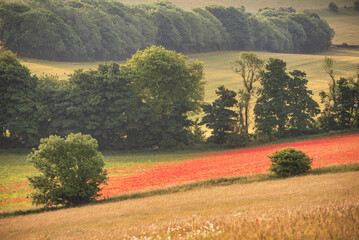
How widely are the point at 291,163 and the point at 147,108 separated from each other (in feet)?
109

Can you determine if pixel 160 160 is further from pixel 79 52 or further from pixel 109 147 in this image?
pixel 79 52

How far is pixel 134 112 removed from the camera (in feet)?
177

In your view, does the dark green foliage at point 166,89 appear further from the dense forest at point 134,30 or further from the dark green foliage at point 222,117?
the dense forest at point 134,30

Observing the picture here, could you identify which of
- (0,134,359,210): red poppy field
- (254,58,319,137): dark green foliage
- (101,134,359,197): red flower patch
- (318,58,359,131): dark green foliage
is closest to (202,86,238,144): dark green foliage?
(254,58,319,137): dark green foliage

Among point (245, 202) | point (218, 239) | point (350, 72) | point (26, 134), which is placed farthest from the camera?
point (350, 72)

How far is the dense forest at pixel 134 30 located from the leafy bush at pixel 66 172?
78510 mm

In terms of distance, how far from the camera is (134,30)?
383 feet

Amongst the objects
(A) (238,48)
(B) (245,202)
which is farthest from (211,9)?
(B) (245,202)

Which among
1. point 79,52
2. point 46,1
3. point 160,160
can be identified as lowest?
point 160,160

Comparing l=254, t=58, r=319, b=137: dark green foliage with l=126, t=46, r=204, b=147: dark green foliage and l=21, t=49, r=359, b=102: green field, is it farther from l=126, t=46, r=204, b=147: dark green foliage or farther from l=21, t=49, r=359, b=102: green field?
l=21, t=49, r=359, b=102: green field

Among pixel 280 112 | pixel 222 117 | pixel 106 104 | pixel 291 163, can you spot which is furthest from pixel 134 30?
pixel 291 163

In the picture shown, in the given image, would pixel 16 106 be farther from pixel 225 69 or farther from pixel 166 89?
pixel 225 69

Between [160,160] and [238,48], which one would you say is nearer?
[160,160]

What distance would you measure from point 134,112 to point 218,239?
4902cm
